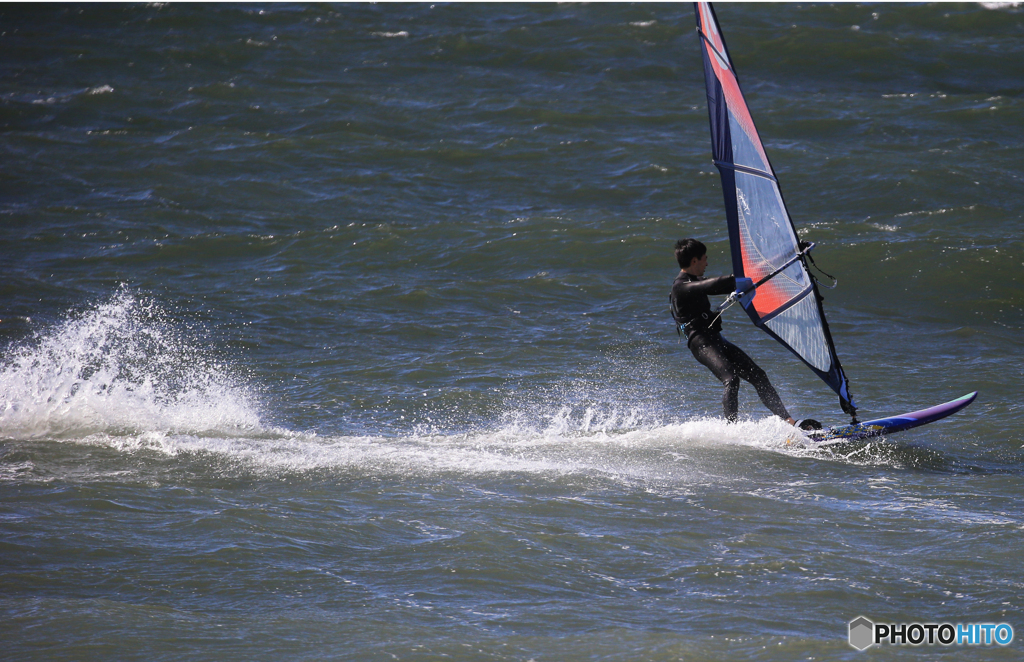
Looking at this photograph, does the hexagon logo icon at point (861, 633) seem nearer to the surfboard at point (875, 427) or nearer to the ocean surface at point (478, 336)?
the ocean surface at point (478, 336)

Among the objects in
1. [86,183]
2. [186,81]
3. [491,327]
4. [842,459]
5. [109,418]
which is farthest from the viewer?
[186,81]

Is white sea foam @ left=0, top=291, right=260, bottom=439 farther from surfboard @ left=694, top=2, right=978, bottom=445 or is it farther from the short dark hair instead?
surfboard @ left=694, top=2, right=978, bottom=445

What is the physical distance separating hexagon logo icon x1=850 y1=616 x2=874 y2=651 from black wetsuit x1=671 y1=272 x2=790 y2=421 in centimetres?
246

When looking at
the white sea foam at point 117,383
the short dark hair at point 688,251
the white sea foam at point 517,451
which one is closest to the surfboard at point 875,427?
the white sea foam at point 517,451

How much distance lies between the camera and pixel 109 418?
22.6 ft

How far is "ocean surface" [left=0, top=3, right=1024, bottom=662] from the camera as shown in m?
4.28

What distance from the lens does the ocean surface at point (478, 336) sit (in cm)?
428

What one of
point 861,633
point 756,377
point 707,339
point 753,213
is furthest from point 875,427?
point 861,633

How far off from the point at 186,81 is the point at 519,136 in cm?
661

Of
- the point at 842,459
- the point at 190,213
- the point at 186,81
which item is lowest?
the point at 842,459

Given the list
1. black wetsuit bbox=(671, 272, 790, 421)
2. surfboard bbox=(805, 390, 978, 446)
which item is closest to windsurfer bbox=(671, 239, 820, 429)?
black wetsuit bbox=(671, 272, 790, 421)

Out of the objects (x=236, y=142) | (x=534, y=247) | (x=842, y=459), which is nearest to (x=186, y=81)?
(x=236, y=142)

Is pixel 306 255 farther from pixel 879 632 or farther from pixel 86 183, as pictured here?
pixel 879 632

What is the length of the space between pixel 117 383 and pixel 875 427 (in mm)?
5640
